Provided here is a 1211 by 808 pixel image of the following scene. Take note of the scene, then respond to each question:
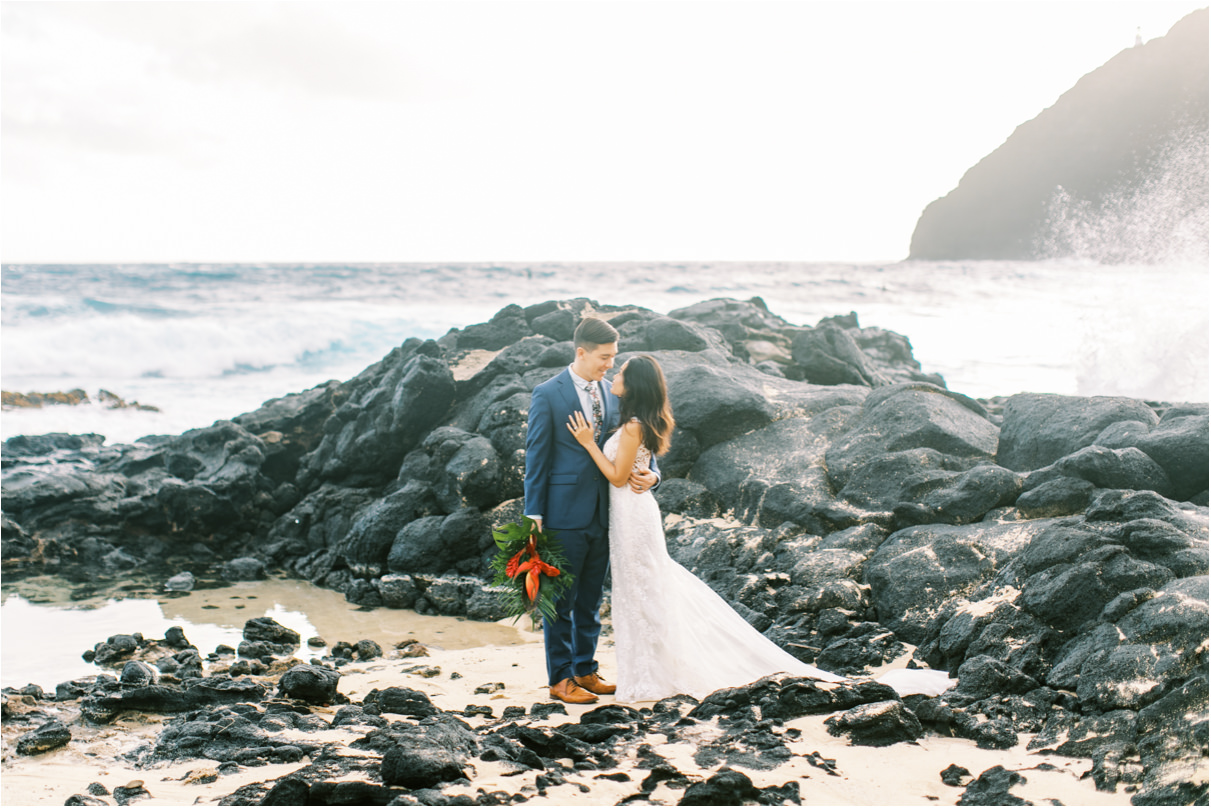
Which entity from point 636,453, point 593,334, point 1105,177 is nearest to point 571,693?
point 636,453

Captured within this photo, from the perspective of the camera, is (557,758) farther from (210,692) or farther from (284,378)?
(284,378)

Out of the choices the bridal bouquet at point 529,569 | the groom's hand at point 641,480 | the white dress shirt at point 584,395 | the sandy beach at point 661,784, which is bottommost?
the sandy beach at point 661,784

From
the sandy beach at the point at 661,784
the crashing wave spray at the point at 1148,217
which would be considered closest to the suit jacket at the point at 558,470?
the sandy beach at the point at 661,784

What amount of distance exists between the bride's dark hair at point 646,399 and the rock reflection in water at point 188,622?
2.81m

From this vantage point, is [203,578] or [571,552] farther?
[203,578]

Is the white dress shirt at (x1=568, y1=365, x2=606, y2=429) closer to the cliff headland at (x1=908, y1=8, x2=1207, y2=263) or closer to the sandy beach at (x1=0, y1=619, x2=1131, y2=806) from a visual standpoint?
the sandy beach at (x1=0, y1=619, x2=1131, y2=806)

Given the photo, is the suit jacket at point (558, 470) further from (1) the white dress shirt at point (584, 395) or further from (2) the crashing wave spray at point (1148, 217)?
(2) the crashing wave spray at point (1148, 217)

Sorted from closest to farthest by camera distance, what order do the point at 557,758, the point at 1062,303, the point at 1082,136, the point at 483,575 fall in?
the point at 557,758 → the point at 483,575 → the point at 1062,303 → the point at 1082,136

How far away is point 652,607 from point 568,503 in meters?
0.76

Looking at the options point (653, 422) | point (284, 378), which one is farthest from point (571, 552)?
point (284, 378)

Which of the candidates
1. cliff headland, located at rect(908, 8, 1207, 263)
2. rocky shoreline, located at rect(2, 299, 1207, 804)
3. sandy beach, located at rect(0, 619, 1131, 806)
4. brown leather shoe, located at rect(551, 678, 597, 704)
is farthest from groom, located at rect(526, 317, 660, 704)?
cliff headland, located at rect(908, 8, 1207, 263)

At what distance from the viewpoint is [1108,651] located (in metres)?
3.98

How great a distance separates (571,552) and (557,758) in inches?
50.6

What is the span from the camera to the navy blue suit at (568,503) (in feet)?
15.0
